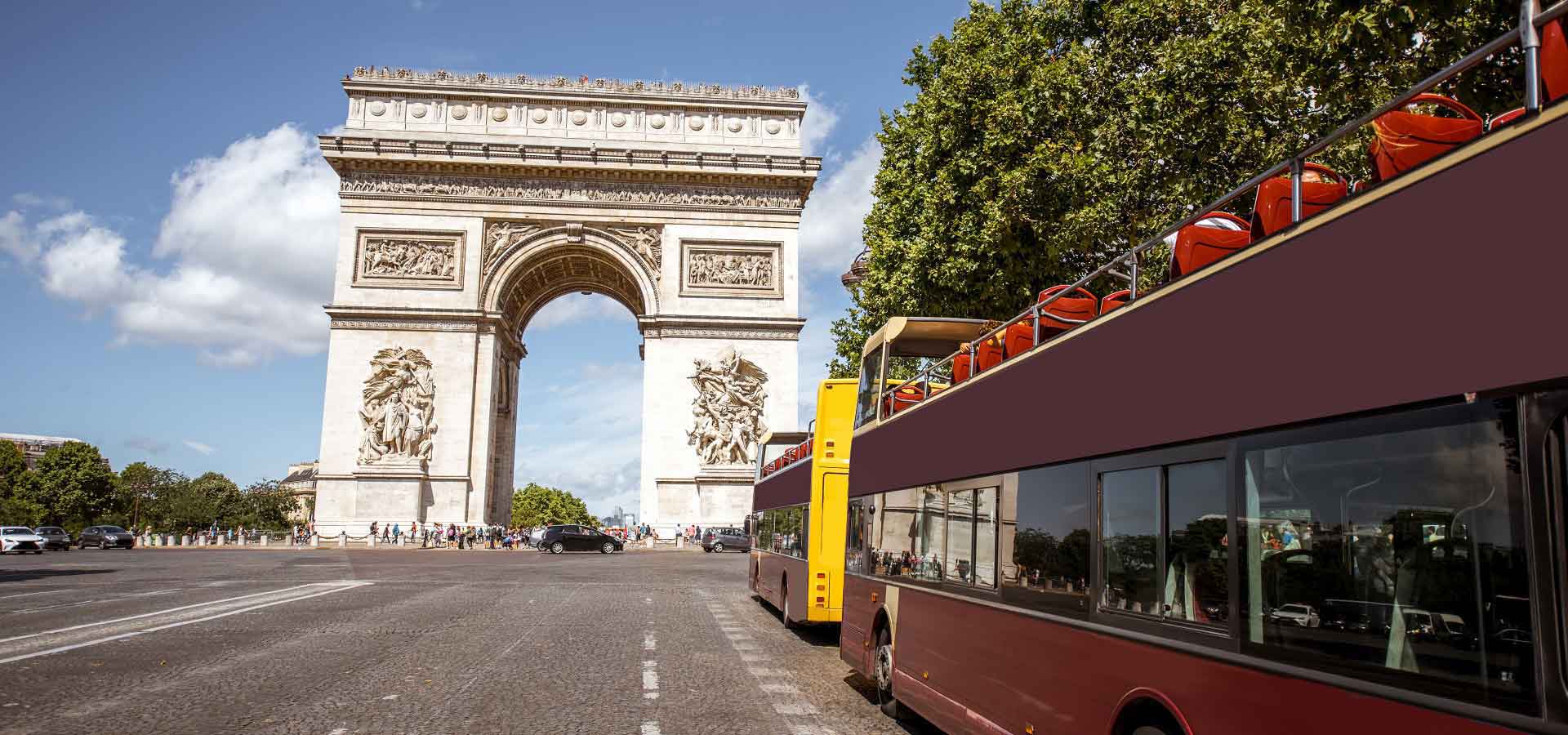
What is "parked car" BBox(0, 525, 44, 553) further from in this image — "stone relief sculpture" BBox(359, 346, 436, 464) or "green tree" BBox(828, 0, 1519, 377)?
"green tree" BBox(828, 0, 1519, 377)

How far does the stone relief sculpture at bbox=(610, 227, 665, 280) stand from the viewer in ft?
133

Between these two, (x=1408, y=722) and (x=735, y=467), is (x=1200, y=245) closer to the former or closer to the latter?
(x=1408, y=722)

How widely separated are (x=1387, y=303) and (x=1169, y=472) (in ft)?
3.99

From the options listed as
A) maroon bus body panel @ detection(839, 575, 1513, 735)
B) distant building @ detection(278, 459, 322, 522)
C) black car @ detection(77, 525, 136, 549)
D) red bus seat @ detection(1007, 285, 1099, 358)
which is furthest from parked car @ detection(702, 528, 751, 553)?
distant building @ detection(278, 459, 322, 522)

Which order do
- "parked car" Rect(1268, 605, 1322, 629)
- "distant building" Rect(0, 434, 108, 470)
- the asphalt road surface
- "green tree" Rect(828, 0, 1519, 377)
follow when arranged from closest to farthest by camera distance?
"parked car" Rect(1268, 605, 1322, 629), the asphalt road surface, "green tree" Rect(828, 0, 1519, 377), "distant building" Rect(0, 434, 108, 470)

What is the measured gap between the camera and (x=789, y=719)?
7.07m

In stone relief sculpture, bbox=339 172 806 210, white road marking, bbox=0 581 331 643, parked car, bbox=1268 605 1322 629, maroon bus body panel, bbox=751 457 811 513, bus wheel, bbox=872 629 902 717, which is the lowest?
white road marking, bbox=0 581 331 643

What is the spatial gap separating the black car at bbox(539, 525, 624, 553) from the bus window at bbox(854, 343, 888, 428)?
101 feet

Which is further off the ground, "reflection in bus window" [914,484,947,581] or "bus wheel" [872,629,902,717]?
"reflection in bus window" [914,484,947,581]

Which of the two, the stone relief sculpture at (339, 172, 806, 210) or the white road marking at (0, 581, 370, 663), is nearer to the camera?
the white road marking at (0, 581, 370, 663)

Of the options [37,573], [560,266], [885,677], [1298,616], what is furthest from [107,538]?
[1298,616]

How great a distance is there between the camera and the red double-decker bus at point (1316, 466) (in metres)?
2.48

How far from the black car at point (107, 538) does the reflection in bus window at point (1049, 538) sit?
168 ft

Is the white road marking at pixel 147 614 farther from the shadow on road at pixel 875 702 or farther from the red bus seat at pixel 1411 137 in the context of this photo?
the red bus seat at pixel 1411 137
